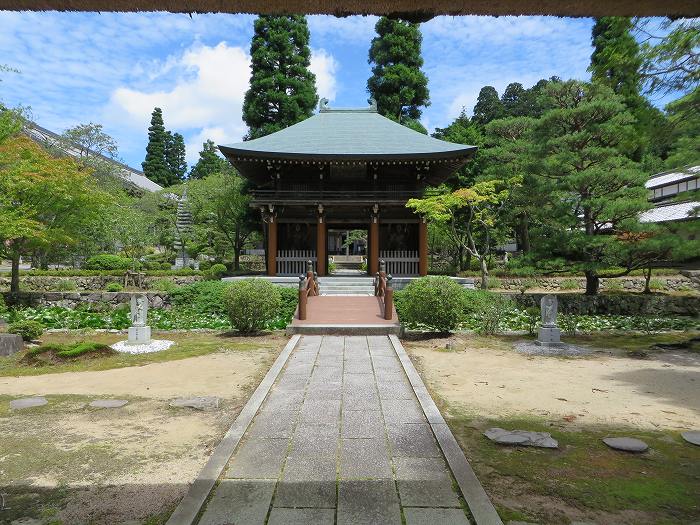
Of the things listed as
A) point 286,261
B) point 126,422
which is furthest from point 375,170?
point 126,422

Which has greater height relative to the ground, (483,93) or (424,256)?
(483,93)

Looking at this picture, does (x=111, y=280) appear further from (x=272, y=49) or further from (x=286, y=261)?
(x=272, y=49)

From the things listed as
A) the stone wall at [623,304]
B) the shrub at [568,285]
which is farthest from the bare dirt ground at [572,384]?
the shrub at [568,285]

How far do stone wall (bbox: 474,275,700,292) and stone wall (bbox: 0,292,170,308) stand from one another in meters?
14.4

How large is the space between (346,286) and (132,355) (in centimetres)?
950

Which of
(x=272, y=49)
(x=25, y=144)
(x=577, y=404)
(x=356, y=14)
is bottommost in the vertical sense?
(x=577, y=404)

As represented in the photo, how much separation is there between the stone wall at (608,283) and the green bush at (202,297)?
12.1m

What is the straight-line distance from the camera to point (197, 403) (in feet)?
17.8

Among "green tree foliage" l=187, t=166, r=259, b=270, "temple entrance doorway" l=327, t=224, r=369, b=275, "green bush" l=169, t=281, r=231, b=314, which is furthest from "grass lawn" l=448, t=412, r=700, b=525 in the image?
"temple entrance doorway" l=327, t=224, r=369, b=275

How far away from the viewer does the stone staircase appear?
53.9 feet

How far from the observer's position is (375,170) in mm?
19469

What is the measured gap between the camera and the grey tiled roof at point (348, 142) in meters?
18.0

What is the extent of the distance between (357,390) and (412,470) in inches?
93.9

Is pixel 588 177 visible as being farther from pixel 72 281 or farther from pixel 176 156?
pixel 176 156
